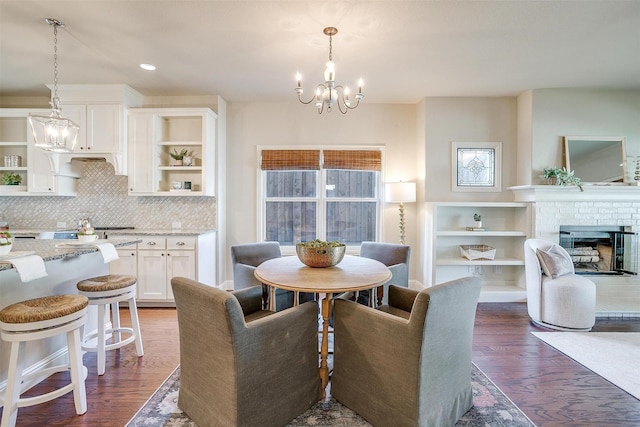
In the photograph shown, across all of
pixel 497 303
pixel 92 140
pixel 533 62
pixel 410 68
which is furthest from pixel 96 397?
pixel 533 62

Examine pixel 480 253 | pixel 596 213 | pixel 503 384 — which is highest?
pixel 596 213

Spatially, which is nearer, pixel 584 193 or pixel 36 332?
pixel 36 332

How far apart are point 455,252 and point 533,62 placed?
2356mm

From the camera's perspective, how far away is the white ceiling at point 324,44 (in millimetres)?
2295

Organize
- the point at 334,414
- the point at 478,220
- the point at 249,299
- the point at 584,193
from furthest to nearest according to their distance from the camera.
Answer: the point at 478,220
the point at 584,193
the point at 249,299
the point at 334,414

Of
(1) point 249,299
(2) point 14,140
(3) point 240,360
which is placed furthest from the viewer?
(2) point 14,140

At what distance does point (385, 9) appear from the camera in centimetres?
227

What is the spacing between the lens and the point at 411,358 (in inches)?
60.6

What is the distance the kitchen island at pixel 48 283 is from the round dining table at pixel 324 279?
4.27 ft

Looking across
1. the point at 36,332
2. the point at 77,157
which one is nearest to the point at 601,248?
the point at 36,332

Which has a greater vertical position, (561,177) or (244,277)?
(561,177)

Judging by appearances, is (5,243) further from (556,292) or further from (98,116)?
(556,292)

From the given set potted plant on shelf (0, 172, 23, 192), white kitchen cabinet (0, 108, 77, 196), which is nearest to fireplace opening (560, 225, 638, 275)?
white kitchen cabinet (0, 108, 77, 196)

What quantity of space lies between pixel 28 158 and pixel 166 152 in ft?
5.24
